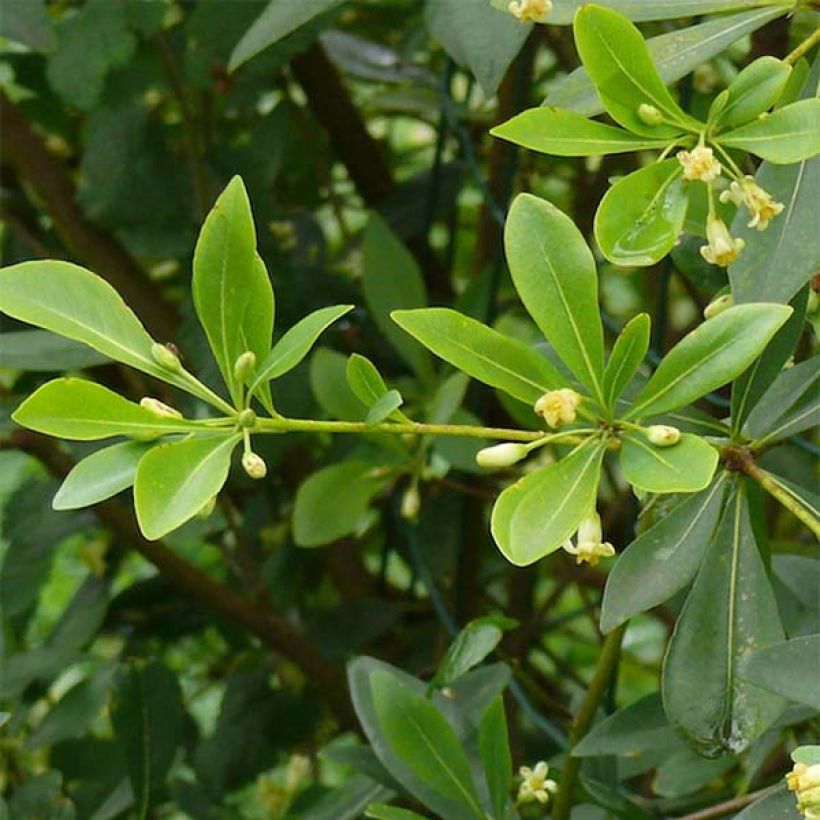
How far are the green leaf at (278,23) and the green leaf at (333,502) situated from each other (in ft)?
1.13

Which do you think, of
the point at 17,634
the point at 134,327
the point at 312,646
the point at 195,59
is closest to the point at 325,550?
the point at 312,646

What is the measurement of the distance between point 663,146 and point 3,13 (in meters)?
0.49

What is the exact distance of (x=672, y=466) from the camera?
55 centimetres

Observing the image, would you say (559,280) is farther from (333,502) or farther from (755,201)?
(333,502)

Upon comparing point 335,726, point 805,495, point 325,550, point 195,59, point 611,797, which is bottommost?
A: point 335,726

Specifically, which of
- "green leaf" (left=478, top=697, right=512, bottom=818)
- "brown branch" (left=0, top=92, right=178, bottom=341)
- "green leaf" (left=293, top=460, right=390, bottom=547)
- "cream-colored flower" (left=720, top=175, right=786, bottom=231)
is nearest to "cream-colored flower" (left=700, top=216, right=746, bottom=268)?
"cream-colored flower" (left=720, top=175, right=786, bottom=231)

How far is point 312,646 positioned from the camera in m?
1.19

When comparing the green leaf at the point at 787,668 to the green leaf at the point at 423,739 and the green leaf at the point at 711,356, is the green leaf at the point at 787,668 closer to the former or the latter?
the green leaf at the point at 711,356

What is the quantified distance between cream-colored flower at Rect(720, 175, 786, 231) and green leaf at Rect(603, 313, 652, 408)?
2.2 inches

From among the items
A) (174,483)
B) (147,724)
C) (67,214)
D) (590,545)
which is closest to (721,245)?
(590,545)

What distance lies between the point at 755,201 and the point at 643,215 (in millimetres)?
41

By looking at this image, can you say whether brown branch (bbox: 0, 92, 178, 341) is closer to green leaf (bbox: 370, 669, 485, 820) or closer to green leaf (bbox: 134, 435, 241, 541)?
green leaf (bbox: 370, 669, 485, 820)

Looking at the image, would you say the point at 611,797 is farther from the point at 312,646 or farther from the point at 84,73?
the point at 84,73

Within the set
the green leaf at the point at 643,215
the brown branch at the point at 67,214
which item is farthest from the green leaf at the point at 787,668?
the brown branch at the point at 67,214
